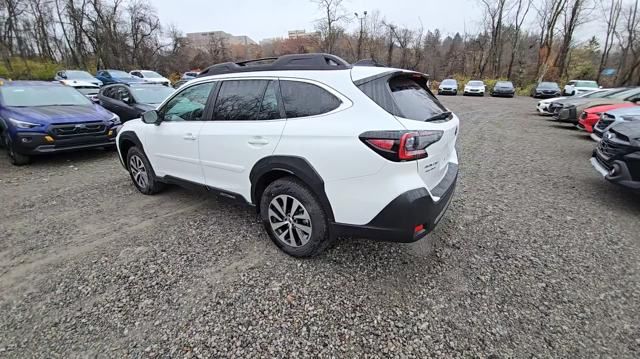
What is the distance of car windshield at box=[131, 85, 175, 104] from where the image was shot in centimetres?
814

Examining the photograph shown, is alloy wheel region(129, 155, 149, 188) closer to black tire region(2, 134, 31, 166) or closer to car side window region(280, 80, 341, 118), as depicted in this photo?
car side window region(280, 80, 341, 118)

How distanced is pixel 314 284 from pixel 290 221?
58cm

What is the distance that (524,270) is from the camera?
8.67 ft

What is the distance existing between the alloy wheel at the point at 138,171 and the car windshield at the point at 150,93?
4.45 metres

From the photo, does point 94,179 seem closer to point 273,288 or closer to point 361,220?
point 273,288

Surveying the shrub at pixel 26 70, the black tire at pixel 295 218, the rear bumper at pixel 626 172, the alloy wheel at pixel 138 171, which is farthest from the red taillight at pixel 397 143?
the shrub at pixel 26 70

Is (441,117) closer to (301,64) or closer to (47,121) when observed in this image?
(301,64)

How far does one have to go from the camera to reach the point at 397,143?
2.10m

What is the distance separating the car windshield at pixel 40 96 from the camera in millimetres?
6043

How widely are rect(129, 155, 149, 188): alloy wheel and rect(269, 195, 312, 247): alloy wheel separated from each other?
245 centimetres

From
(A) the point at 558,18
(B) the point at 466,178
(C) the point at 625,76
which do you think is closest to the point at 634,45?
(C) the point at 625,76

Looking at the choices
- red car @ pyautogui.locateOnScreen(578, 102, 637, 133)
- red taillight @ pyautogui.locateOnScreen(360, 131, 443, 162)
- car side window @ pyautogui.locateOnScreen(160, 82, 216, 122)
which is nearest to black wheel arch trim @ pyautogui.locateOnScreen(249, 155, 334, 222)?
red taillight @ pyautogui.locateOnScreen(360, 131, 443, 162)

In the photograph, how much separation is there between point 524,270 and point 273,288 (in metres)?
2.15

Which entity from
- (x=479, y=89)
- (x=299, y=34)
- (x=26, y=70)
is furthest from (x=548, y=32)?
(x=26, y=70)
